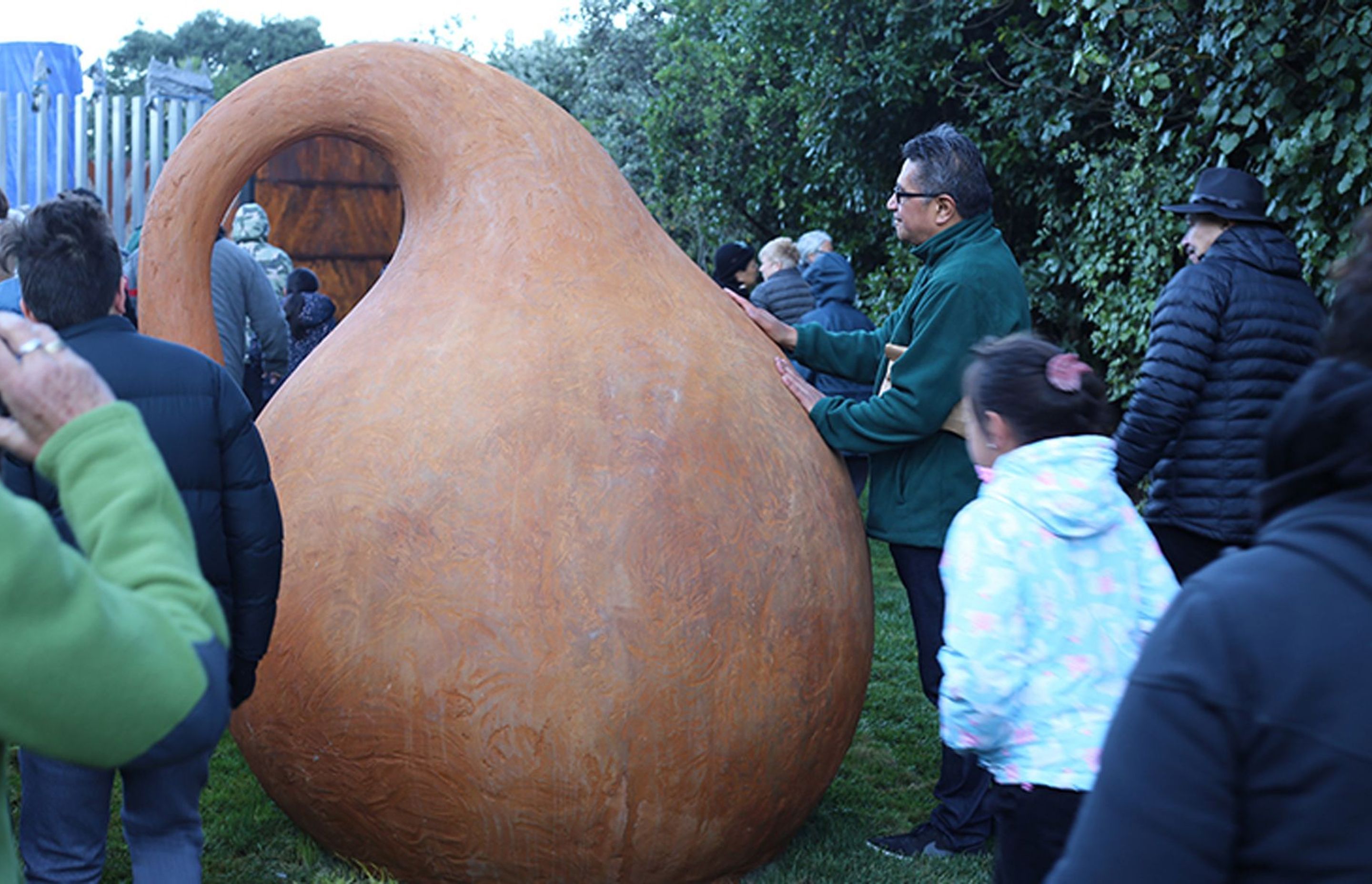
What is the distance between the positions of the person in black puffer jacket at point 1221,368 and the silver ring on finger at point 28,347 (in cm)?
335

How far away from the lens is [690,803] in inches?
122

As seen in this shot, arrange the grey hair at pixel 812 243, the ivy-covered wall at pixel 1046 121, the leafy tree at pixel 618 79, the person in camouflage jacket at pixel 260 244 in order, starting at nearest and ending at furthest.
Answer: the ivy-covered wall at pixel 1046 121
the person in camouflage jacket at pixel 260 244
the grey hair at pixel 812 243
the leafy tree at pixel 618 79

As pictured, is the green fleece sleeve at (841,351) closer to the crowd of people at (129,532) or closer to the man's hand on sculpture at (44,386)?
the crowd of people at (129,532)

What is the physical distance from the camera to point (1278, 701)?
1.17m

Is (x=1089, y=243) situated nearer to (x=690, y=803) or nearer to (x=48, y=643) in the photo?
(x=690, y=803)

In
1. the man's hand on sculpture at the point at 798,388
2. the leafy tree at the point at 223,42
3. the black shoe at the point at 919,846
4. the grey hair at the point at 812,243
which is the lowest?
the black shoe at the point at 919,846

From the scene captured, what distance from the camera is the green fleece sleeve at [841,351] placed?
3.97m

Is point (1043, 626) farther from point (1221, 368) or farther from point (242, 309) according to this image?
point (242, 309)

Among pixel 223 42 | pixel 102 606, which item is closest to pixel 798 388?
pixel 102 606

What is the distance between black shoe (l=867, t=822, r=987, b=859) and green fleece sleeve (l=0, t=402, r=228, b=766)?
2.94m

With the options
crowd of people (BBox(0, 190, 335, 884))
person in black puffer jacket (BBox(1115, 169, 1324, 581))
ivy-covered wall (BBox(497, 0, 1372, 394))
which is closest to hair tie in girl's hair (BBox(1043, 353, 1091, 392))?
crowd of people (BBox(0, 190, 335, 884))

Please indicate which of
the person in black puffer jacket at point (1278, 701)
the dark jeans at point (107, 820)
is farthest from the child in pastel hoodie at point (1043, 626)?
the dark jeans at point (107, 820)

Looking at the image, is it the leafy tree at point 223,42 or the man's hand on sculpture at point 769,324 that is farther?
the leafy tree at point 223,42

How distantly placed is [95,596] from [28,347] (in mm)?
337
